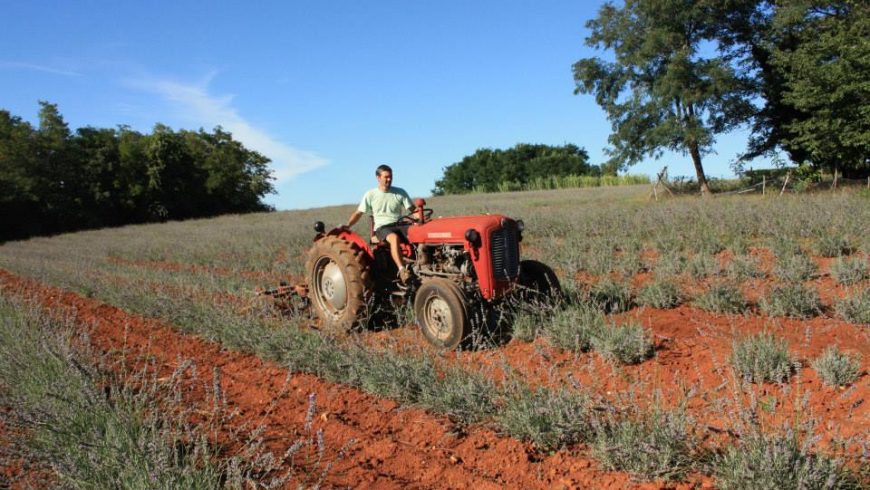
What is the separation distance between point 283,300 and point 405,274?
213 cm

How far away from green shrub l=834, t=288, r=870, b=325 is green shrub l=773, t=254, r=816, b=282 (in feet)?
4.40

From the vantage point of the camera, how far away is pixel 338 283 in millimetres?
6441

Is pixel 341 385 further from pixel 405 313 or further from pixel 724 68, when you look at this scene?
pixel 724 68

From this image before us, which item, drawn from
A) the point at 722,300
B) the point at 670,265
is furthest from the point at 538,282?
the point at 670,265

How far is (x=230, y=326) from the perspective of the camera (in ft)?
19.1

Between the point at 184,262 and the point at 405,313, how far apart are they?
1137 centimetres

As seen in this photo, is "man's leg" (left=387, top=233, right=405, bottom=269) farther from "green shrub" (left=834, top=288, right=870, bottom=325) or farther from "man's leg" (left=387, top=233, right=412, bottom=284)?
"green shrub" (left=834, top=288, right=870, bottom=325)

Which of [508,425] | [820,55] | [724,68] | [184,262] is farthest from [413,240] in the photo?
[724,68]

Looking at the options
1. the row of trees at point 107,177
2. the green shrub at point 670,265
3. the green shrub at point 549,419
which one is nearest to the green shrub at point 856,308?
the green shrub at point 670,265

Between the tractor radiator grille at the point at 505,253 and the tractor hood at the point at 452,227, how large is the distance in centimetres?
10

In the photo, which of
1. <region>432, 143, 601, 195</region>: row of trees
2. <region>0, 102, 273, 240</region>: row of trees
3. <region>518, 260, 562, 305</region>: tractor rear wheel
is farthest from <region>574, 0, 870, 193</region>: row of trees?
<region>432, 143, 601, 195</region>: row of trees

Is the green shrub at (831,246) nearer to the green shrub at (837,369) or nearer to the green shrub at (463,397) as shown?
the green shrub at (837,369)

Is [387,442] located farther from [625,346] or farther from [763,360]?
[763,360]

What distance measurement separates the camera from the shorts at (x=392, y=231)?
19.9 ft
